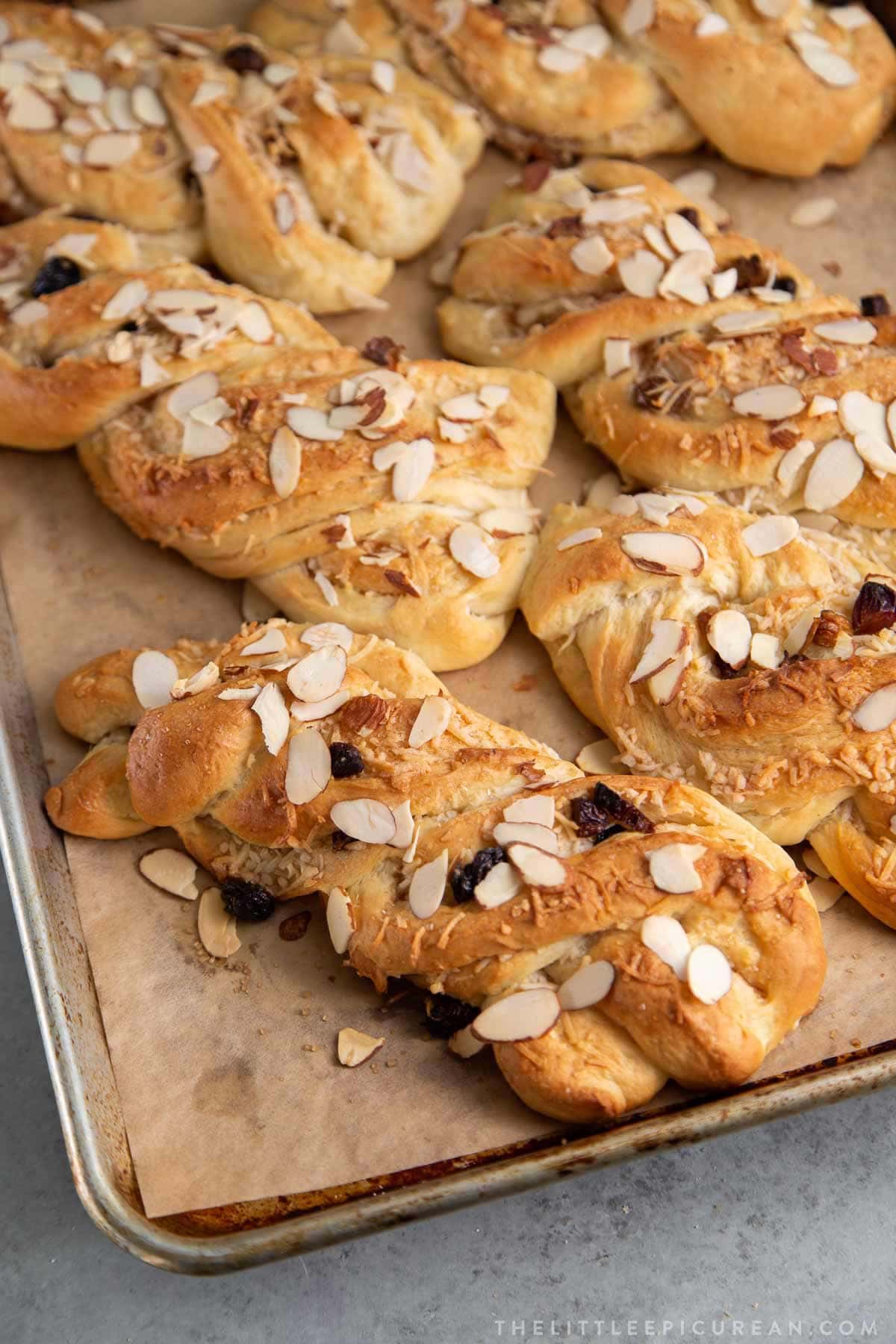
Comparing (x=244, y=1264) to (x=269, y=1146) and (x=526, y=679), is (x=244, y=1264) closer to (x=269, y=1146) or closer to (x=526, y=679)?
(x=269, y=1146)

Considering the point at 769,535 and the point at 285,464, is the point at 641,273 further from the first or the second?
the point at 285,464

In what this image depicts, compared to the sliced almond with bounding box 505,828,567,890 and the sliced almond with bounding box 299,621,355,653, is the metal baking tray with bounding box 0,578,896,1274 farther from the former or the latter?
the sliced almond with bounding box 299,621,355,653

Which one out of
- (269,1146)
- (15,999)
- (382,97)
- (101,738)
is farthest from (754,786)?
(382,97)

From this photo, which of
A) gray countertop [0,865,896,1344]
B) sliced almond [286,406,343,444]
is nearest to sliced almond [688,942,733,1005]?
gray countertop [0,865,896,1344]

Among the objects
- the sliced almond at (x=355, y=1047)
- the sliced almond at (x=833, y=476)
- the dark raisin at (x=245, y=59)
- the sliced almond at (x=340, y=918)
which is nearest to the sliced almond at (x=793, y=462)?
the sliced almond at (x=833, y=476)

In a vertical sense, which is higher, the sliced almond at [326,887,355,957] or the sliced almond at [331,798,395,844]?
the sliced almond at [331,798,395,844]

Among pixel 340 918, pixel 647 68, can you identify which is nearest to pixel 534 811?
pixel 340 918

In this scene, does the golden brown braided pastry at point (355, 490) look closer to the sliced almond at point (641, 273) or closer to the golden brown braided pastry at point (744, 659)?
the golden brown braided pastry at point (744, 659)
